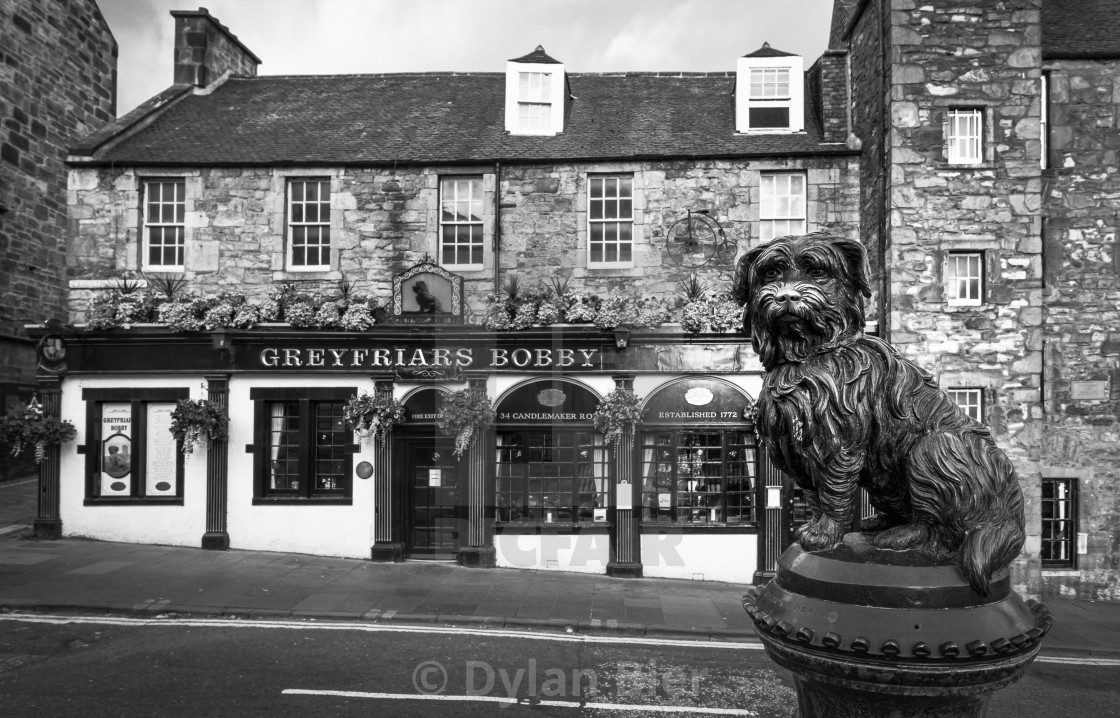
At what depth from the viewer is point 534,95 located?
16.2 m

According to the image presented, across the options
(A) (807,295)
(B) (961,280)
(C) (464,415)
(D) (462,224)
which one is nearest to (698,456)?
(C) (464,415)

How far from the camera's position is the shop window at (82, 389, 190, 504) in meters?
14.5

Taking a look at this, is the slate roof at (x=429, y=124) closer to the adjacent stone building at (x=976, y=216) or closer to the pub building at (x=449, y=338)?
the pub building at (x=449, y=338)

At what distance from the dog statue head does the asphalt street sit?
533cm

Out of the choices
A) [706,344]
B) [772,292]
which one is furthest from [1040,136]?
[772,292]

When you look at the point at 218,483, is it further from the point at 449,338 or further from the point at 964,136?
the point at 964,136

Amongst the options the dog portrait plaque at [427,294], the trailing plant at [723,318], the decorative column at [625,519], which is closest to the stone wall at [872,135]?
the trailing plant at [723,318]

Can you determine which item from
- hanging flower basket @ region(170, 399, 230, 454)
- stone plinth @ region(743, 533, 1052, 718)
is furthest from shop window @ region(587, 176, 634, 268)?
stone plinth @ region(743, 533, 1052, 718)

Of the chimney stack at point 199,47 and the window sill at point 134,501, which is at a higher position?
the chimney stack at point 199,47

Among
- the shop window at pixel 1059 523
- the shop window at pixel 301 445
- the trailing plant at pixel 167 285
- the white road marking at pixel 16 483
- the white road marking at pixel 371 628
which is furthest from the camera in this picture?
the white road marking at pixel 16 483

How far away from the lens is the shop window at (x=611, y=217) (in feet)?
50.1

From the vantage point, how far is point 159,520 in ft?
47.3

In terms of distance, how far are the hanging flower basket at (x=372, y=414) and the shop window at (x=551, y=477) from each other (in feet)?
6.57

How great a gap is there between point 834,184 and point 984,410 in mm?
5015
